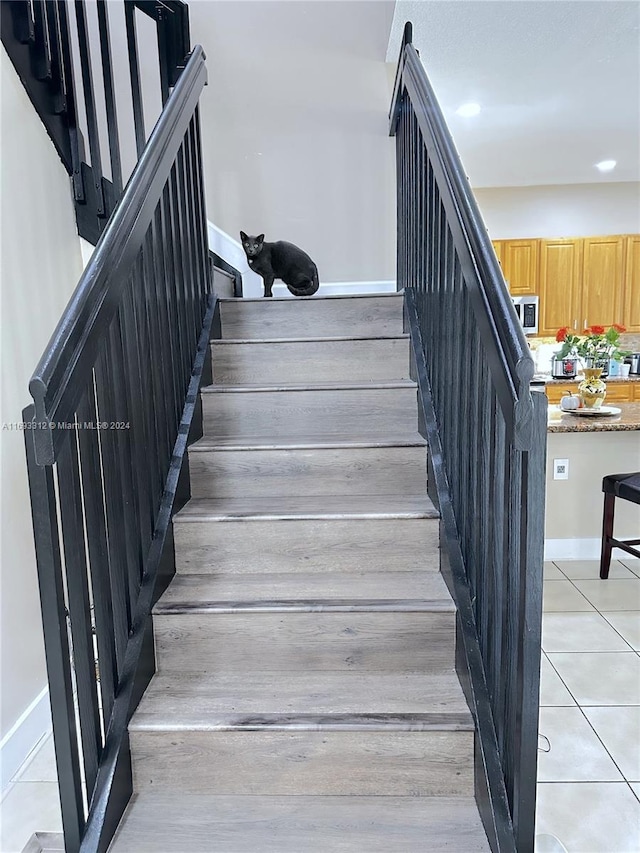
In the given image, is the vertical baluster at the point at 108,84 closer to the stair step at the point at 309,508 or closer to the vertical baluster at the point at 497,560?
the stair step at the point at 309,508

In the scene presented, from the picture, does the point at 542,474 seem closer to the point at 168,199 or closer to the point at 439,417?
the point at 439,417

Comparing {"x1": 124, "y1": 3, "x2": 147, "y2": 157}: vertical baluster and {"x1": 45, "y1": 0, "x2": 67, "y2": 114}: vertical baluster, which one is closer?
{"x1": 45, "y1": 0, "x2": 67, "y2": 114}: vertical baluster

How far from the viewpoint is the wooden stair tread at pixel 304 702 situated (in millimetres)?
1391

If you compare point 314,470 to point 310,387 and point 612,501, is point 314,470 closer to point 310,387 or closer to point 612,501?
point 310,387

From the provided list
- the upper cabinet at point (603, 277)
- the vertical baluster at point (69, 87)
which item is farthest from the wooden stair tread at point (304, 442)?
the upper cabinet at point (603, 277)

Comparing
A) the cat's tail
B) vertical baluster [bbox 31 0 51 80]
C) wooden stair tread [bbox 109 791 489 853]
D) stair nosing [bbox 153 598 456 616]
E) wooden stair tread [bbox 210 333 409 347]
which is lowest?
wooden stair tread [bbox 109 791 489 853]

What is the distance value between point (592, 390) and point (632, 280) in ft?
12.6

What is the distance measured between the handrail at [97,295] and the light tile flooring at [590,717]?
1561 millimetres

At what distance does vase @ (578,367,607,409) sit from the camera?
11.1 ft

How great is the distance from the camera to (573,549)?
3453 millimetres

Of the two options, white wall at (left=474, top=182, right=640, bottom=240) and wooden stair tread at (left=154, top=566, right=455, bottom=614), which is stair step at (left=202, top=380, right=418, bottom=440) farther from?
white wall at (left=474, top=182, right=640, bottom=240)

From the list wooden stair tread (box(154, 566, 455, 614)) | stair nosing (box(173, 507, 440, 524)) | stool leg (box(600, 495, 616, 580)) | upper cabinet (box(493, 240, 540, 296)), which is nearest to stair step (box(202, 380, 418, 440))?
stair nosing (box(173, 507, 440, 524))

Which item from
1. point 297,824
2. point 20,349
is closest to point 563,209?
point 20,349

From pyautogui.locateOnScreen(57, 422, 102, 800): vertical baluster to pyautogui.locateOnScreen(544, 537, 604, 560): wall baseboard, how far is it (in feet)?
9.22
